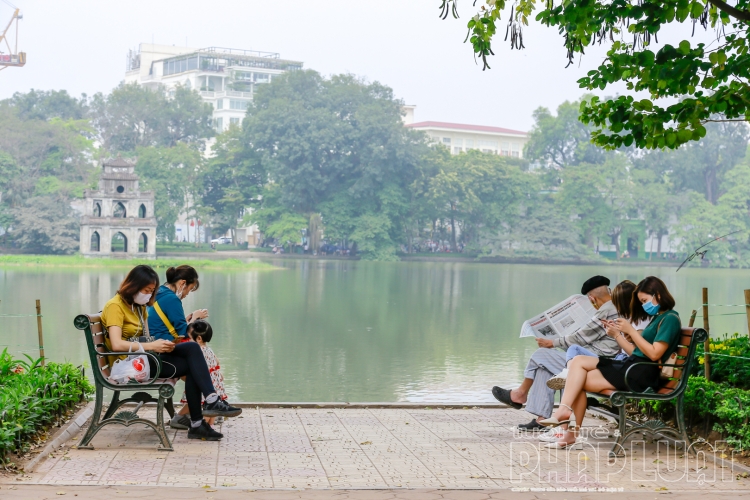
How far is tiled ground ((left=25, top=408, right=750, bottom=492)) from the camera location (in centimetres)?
412

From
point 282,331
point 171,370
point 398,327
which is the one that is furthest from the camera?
point 398,327

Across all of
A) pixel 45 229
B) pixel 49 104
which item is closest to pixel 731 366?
pixel 45 229

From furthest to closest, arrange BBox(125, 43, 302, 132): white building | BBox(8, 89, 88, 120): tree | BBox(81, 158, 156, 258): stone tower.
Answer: BBox(125, 43, 302, 132): white building, BBox(8, 89, 88, 120): tree, BBox(81, 158, 156, 258): stone tower

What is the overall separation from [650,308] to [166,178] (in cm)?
5214

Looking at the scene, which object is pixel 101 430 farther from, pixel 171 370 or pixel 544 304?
pixel 544 304

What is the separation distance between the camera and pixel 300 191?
186 feet

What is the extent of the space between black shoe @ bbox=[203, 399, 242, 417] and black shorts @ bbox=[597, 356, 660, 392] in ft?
6.36

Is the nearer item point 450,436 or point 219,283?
point 450,436

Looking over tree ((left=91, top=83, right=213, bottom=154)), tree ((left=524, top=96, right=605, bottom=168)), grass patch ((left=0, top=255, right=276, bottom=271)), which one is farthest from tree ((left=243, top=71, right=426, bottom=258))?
grass patch ((left=0, top=255, right=276, bottom=271))

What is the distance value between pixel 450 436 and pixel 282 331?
1381 centimetres

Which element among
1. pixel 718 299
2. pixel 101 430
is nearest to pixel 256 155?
pixel 718 299

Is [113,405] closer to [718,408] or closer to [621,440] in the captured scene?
[621,440]

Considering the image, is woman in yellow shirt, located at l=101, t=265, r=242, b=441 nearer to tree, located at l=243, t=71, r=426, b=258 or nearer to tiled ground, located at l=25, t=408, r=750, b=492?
tiled ground, located at l=25, t=408, r=750, b=492

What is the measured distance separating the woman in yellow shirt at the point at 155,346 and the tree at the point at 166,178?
163ft
